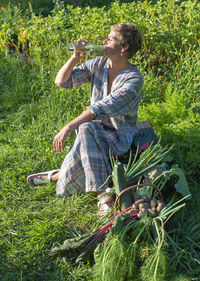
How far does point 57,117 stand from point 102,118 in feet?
3.64

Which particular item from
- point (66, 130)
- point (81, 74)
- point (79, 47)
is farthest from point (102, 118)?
point (79, 47)

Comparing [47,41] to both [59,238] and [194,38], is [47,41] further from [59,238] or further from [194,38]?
[59,238]

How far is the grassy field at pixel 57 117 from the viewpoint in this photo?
2.51 meters

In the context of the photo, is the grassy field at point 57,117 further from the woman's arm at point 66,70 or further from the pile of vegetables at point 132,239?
the woman's arm at point 66,70

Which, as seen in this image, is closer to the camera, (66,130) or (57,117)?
(66,130)

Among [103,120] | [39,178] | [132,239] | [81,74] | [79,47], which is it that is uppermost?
[79,47]

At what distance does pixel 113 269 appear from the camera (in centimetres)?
215

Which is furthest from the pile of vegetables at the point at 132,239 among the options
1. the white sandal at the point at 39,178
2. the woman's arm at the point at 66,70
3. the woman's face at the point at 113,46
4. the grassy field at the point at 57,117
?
the woman's arm at the point at 66,70

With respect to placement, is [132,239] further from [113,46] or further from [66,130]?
[113,46]

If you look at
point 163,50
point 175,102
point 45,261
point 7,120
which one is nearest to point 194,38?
point 163,50

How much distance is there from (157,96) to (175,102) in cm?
61

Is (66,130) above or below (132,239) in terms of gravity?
above

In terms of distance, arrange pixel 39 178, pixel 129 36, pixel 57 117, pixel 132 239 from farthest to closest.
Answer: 1. pixel 57 117
2. pixel 39 178
3. pixel 129 36
4. pixel 132 239

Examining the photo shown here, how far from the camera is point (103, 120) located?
3.06m
